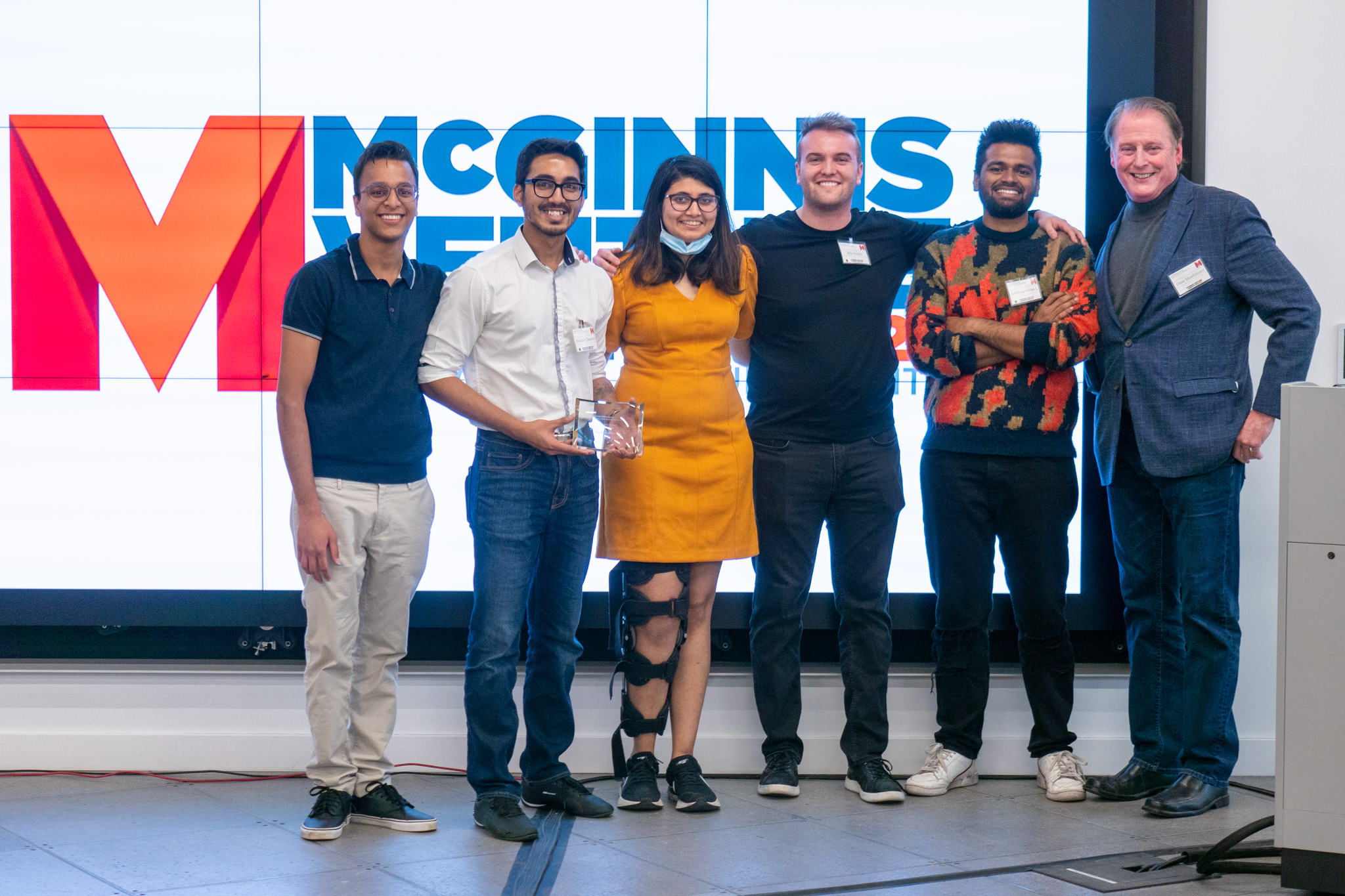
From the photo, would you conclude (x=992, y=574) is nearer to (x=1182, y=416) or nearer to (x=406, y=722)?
(x=1182, y=416)

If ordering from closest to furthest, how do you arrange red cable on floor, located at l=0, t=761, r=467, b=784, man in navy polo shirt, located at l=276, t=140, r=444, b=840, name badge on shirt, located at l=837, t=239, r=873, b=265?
man in navy polo shirt, located at l=276, t=140, r=444, b=840 → name badge on shirt, located at l=837, t=239, r=873, b=265 → red cable on floor, located at l=0, t=761, r=467, b=784

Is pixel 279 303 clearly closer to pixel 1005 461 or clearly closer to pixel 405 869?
pixel 405 869

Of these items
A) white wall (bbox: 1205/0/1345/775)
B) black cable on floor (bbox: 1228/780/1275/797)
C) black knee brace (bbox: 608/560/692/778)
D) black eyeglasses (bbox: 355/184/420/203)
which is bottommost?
black cable on floor (bbox: 1228/780/1275/797)

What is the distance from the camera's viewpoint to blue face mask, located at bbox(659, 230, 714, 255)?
10.5 ft

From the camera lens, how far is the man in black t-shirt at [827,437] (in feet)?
11.1

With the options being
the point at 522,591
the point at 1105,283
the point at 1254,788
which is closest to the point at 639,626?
the point at 522,591

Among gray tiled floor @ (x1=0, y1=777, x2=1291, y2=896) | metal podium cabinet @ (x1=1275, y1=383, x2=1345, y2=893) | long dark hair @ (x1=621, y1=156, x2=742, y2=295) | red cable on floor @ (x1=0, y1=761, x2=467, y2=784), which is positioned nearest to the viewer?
metal podium cabinet @ (x1=1275, y1=383, x2=1345, y2=893)

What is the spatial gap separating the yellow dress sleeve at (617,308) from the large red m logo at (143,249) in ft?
3.82

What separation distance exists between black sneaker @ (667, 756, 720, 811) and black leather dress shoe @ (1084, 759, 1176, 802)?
1.14 m

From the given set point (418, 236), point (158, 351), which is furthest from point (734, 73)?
point (158, 351)

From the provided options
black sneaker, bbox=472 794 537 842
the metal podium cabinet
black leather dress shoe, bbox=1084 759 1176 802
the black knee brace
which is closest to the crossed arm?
the metal podium cabinet

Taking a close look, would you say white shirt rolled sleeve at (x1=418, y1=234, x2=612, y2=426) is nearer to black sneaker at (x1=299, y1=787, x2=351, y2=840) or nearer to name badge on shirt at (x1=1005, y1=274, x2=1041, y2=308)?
black sneaker at (x1=299, y1=787, x2=351, y2=840)

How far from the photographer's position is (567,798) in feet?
10.6

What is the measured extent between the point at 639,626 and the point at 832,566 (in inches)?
25.3
